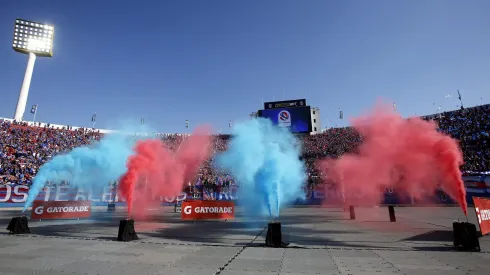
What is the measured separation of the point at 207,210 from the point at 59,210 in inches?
473

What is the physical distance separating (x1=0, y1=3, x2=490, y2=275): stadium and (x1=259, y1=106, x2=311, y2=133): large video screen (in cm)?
19

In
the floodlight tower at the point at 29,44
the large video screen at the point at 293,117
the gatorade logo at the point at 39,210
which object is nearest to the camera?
the gatorade logo at the point at 39,210

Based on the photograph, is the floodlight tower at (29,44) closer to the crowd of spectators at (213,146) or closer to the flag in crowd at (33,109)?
the flag in crowd at (33,109)

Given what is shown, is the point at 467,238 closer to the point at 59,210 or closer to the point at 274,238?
the point at 274,238

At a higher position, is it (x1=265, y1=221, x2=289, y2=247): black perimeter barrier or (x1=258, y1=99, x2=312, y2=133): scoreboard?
(x1=258, y1=99, x2=312, y2=133): scoreboard

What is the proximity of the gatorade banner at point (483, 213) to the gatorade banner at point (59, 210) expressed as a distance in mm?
26553

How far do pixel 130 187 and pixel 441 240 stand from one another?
1581 cm

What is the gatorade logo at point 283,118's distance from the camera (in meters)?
45.2

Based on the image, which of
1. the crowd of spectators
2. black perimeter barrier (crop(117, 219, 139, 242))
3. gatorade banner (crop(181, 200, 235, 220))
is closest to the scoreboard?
the crowd of spectators

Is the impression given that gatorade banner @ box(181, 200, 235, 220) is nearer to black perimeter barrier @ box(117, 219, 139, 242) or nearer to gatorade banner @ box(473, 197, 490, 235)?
black perimeter barrier @ box(117, 219, 139, 242)

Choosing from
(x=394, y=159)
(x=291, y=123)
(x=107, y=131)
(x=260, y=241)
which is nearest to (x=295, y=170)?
(x=394, y=159)

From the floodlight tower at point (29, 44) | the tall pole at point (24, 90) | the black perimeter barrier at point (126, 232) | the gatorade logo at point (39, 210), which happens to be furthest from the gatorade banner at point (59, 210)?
the tall pole at point (24, 90)

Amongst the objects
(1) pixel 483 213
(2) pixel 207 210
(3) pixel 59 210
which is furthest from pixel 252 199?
(1) pixel 483 213

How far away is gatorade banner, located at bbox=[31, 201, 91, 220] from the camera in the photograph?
19627 millimetres
